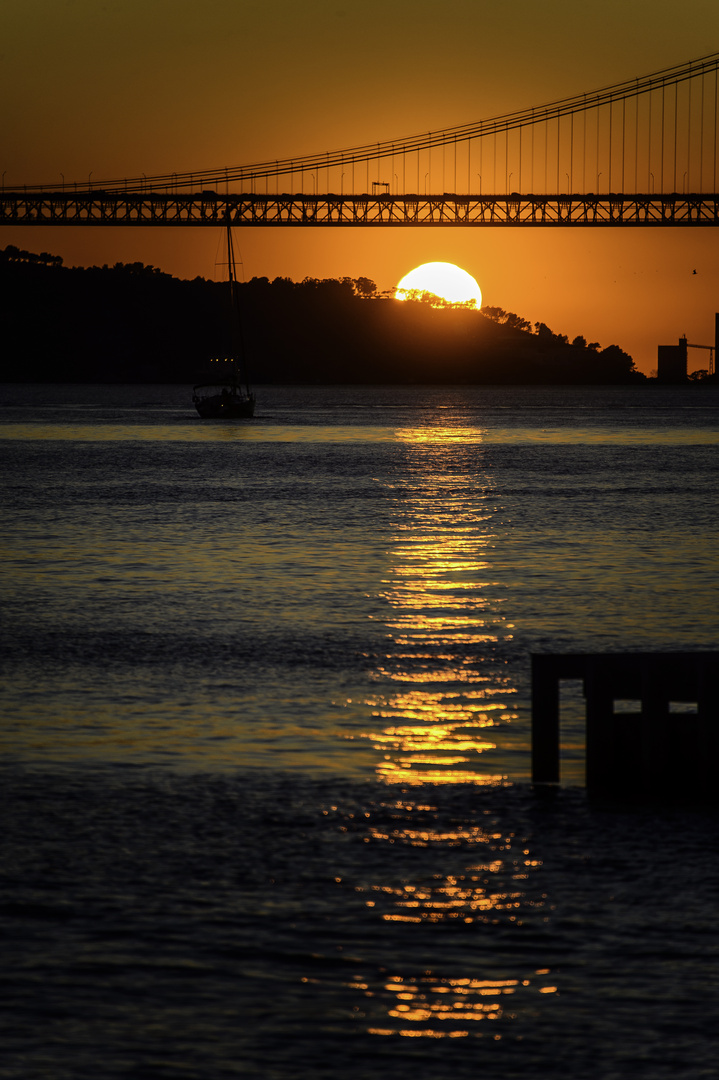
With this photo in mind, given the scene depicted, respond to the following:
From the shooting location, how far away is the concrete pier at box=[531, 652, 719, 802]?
8344 millimetres

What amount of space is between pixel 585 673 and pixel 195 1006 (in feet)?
11.7

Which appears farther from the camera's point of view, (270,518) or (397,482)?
(397,482)

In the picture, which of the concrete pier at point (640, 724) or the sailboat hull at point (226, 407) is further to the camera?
the sailboat hull at point (226, 407)

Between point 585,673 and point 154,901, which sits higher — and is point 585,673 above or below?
above

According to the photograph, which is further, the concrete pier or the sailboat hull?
the sailboat hull

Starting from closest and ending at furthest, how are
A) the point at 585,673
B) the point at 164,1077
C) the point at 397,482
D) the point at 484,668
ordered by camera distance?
1. the point at 164,1077
2. the point at 585,673
3. the point at 484,668
4. the point at 397,482

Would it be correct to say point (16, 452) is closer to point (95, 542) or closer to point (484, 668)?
point (95, 542)

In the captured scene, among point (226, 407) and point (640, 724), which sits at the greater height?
point (226, 407)

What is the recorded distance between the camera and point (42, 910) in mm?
6668

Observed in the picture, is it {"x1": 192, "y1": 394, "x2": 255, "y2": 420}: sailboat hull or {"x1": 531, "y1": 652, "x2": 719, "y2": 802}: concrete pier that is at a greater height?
{"x1": 192, "y1": 394, "x2": 255, "y2": 420}: sailboat hull

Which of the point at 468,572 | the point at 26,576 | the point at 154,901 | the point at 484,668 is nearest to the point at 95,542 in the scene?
the point at 26,576

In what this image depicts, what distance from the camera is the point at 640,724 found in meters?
8.68

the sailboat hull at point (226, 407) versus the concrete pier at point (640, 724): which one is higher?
the sailboat hull at point (226, 407)

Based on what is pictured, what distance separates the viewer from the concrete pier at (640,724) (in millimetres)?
8344
